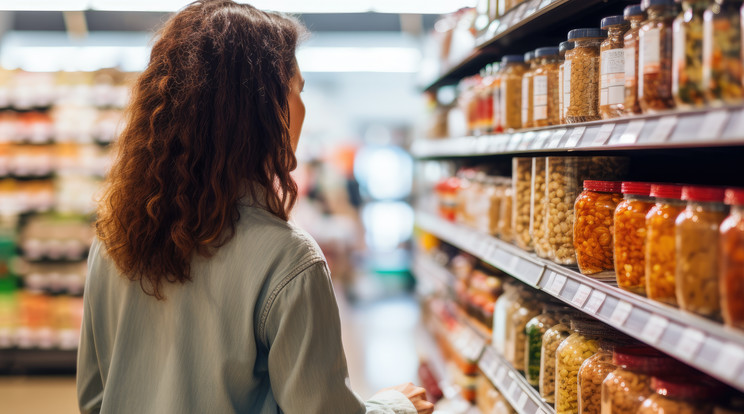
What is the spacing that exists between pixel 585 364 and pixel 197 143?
0.96 m

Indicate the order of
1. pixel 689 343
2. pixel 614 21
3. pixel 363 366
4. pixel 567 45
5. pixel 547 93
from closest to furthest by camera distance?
pixel 689 343, pixel 614 21, pixel 567 45, pixel 547 93, pixel 363 366

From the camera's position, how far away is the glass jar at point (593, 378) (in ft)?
4.76

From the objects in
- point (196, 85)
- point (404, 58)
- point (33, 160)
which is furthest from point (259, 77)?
point (404, 58)

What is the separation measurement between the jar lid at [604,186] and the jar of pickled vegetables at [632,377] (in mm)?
357

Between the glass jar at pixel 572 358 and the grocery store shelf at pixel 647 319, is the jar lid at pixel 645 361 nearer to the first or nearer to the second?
the grocery store shelf at pixel 647 319

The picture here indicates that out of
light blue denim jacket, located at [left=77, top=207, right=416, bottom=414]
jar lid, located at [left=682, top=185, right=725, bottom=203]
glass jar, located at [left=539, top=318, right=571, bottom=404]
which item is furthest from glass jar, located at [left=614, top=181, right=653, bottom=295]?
light blue denim jacket, located at [left=77, top=207, right=416, bottom=414]

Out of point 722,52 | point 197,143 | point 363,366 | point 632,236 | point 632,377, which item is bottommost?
point 363,366

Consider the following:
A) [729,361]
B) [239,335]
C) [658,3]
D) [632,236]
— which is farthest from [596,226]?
[239,335]

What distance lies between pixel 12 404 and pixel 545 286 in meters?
3.93

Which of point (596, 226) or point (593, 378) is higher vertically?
point (596, 226)

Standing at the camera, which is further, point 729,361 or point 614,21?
point 614,21

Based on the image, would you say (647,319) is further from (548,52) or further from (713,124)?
(548,52)

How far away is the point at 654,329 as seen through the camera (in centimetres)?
110

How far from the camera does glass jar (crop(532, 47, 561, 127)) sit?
5.97 ft
